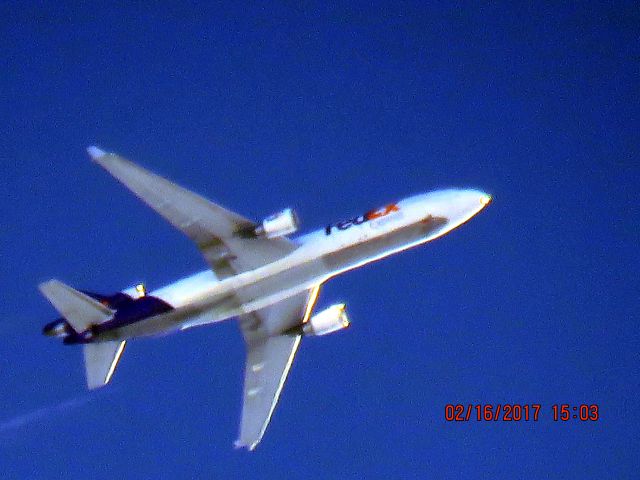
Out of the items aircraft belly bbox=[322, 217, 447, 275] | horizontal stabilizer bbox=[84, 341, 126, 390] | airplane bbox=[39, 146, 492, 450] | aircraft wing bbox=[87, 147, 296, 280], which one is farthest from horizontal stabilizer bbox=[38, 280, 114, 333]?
aircraft belly bbox=[322, 217, 447, 275]

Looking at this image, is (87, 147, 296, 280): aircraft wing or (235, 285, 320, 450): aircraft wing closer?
(87, 147, 296, 280): aircraft wing

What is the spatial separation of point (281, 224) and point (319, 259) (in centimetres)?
341

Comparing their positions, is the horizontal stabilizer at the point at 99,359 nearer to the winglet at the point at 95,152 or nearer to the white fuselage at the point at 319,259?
the white fuselage at the point at 319,259

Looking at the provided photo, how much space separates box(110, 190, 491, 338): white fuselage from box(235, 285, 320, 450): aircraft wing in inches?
171

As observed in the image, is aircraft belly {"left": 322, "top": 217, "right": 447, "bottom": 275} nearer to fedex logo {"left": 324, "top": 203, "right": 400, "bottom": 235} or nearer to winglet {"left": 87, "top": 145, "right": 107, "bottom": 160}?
fedex logo {"left": 324, "top": 203, "right": 400, "bottom": 235}

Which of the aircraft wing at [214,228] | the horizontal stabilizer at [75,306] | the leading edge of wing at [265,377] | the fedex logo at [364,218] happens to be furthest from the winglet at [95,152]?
the leading edge of wing at [265,377]

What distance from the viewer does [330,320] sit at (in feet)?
212

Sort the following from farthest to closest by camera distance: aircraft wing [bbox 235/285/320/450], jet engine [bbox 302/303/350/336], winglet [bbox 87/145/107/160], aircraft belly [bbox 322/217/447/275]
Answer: aircraft wing [bbox 235/285/320/450], jet engine [bbox 302/303/350/336], aircraft belly [bbox 322/217/447/275], winglet [bbox 87/145/107/160]

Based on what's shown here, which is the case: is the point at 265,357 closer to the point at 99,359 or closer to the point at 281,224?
the point at 99,359

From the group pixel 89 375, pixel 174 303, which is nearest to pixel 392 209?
pixel 174 303

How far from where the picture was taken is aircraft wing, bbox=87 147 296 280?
Result: 58344 millimetres

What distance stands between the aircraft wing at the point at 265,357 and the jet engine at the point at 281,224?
7954mm

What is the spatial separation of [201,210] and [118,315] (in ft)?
26.5

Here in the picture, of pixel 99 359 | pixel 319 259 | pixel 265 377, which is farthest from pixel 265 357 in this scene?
pixel 99 359
